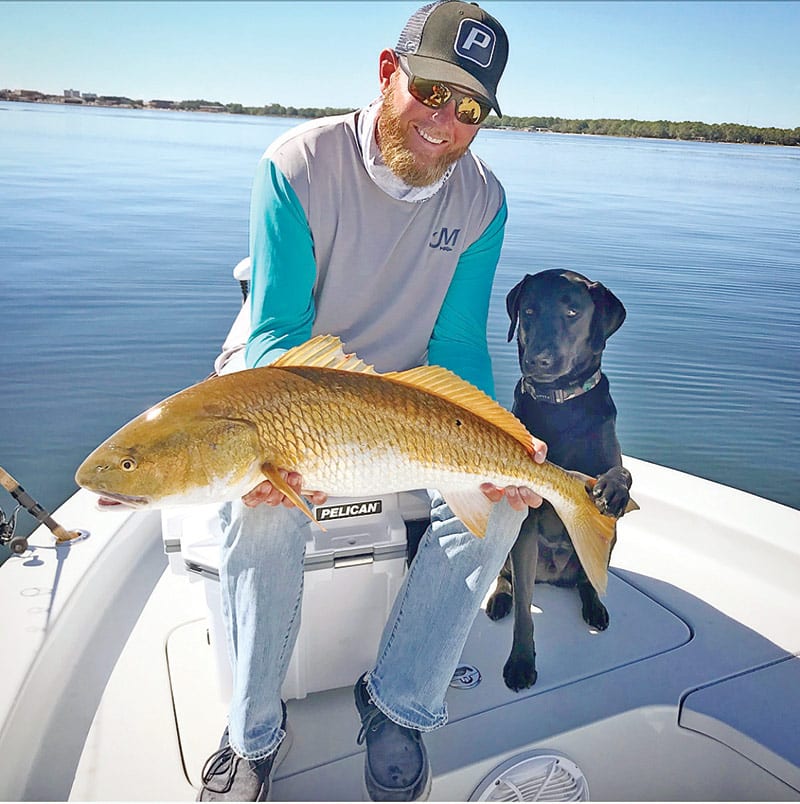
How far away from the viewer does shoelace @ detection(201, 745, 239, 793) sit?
1.70 meters

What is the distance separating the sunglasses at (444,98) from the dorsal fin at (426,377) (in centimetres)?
72

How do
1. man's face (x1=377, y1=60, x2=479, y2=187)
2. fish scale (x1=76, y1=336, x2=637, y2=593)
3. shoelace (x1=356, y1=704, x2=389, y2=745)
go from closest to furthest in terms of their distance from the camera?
fish scale (x1=76, y1=336, x2=637, y2=593)
shoelace (x1=356, y1=704, x2=389, y2=745)
man's face (x1=377, y1=60, x2=479, y2=187)

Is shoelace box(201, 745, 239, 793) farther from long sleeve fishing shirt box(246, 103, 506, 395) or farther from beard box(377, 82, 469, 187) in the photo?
beard box(377, 82, 469, 187)

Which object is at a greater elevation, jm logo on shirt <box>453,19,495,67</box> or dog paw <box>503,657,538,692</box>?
jm logo on shirt <box>453,19,495,67</box>

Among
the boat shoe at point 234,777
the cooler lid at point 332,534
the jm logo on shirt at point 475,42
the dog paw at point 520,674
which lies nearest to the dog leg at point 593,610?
the dog paw at point 520,674

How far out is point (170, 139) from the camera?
3316 cm

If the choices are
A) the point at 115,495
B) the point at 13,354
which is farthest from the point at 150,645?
the point at 13,354

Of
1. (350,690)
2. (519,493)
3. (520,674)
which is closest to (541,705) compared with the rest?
(520,674)

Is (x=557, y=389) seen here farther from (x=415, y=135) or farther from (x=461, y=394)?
(x=415, y=135)

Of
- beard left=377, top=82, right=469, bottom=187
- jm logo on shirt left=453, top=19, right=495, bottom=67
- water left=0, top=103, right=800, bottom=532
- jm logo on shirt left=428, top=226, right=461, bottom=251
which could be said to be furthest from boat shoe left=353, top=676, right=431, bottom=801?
water left=0, top=103, right=800, bottom=532

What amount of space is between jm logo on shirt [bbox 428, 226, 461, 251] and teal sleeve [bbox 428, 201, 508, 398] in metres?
0.07

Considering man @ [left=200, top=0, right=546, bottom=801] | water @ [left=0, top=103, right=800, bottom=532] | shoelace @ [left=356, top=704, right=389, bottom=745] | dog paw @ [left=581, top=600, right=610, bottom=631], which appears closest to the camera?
man @ [left=200, top=0, right=546, bottom=801]

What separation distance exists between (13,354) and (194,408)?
265 inches

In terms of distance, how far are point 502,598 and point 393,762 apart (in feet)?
2.61
